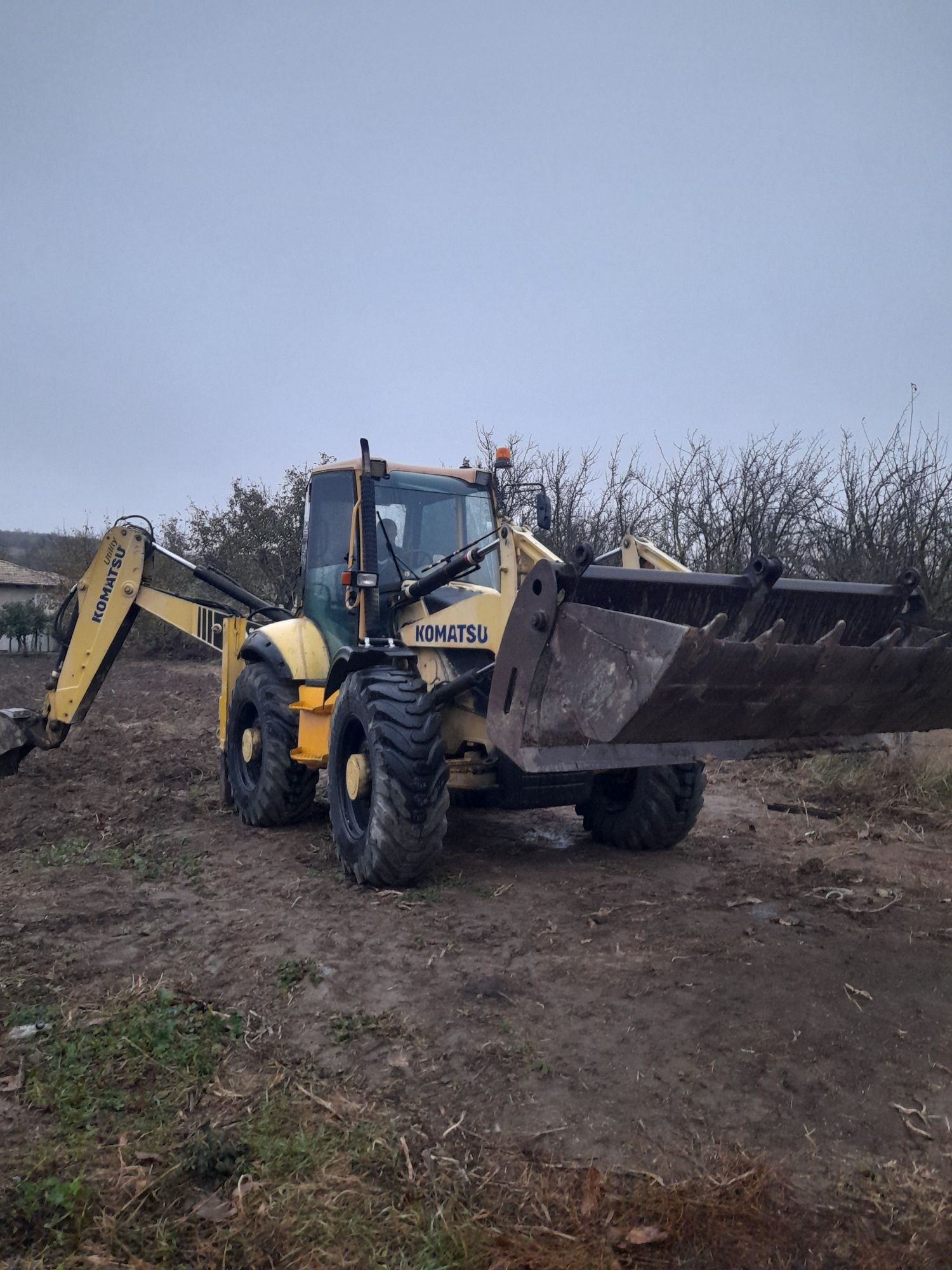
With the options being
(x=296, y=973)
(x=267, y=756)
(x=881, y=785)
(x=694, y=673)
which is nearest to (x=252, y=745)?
(x=267, y=756)

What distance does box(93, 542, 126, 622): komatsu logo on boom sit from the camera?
8.62 meters

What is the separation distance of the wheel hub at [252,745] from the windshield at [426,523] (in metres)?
1.91

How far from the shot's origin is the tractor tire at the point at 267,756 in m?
7.32

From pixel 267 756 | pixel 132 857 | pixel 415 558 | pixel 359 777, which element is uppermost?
pixel 415 558

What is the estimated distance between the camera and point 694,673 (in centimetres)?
388

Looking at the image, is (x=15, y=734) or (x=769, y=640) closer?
(x=769, y=640)

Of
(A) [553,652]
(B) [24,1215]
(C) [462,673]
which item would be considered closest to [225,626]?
(C) [462,673]

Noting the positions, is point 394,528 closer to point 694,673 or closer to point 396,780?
point 396,780

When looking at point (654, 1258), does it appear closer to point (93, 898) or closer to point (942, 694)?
point (942, 694)

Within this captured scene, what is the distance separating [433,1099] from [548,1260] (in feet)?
2.93

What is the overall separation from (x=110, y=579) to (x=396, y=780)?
443 cm

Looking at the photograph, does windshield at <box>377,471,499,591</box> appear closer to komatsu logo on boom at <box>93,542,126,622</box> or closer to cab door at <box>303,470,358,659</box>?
cab door at <box>303,470,358,659</box>

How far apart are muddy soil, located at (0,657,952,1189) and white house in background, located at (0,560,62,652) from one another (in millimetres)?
23804

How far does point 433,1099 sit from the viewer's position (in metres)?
3.33
